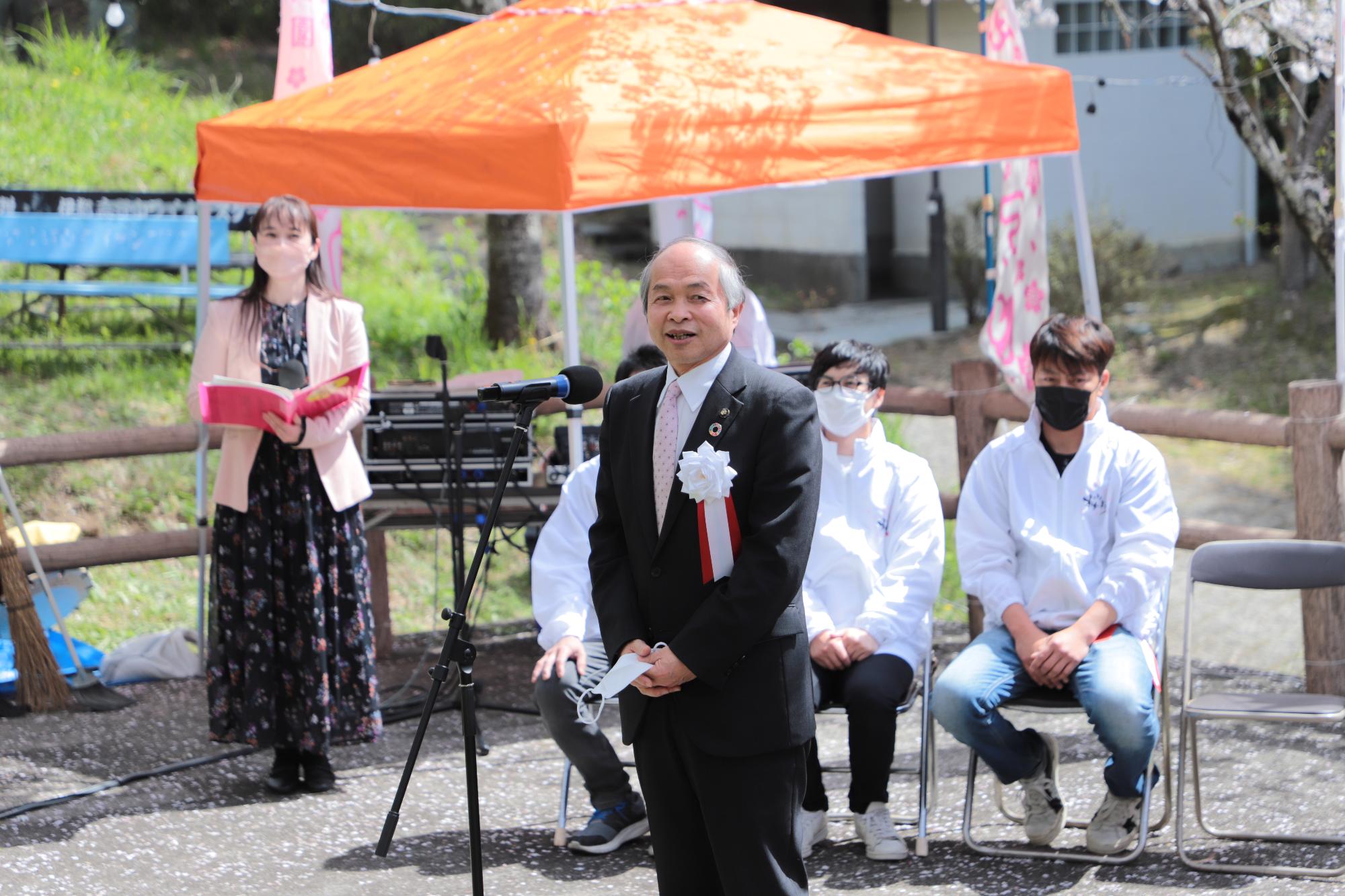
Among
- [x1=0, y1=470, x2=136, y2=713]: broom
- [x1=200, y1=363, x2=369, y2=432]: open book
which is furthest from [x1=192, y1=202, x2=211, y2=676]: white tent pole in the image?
[x1=200, y1=363, x2=369, y2=432]: open book

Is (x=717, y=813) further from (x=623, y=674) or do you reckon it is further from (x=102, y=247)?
(x=102, y=247)

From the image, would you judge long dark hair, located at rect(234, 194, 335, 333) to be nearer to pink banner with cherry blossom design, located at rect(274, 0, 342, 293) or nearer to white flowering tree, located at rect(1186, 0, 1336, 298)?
pink banner with cherry blossom design, located at rect(274, 0, 342, 293)

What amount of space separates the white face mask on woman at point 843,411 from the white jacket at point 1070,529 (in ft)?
1.29

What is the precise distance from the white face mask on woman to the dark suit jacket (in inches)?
62.8

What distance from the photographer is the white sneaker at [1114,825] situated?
4.26 m

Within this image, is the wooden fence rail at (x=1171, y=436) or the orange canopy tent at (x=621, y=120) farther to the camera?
the wooden fence rail at (x=1171, y=436)

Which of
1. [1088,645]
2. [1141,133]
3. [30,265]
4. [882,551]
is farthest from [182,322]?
[1141,133]

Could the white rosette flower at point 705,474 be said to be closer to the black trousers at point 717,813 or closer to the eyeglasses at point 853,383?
the black trousers at point 717,813

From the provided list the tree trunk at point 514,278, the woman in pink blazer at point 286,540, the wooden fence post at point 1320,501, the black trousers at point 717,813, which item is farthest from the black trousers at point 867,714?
the tree trunk at point 514,278

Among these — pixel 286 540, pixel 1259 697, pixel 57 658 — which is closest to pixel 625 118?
pixel 286 540

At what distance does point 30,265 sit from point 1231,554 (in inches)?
376

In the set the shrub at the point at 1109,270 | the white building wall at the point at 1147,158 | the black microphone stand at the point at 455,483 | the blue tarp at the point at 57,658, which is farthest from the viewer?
the white building wall at the point at 1147,158

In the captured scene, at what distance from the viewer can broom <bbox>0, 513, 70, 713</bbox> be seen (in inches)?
230

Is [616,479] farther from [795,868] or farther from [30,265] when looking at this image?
[30,265]
